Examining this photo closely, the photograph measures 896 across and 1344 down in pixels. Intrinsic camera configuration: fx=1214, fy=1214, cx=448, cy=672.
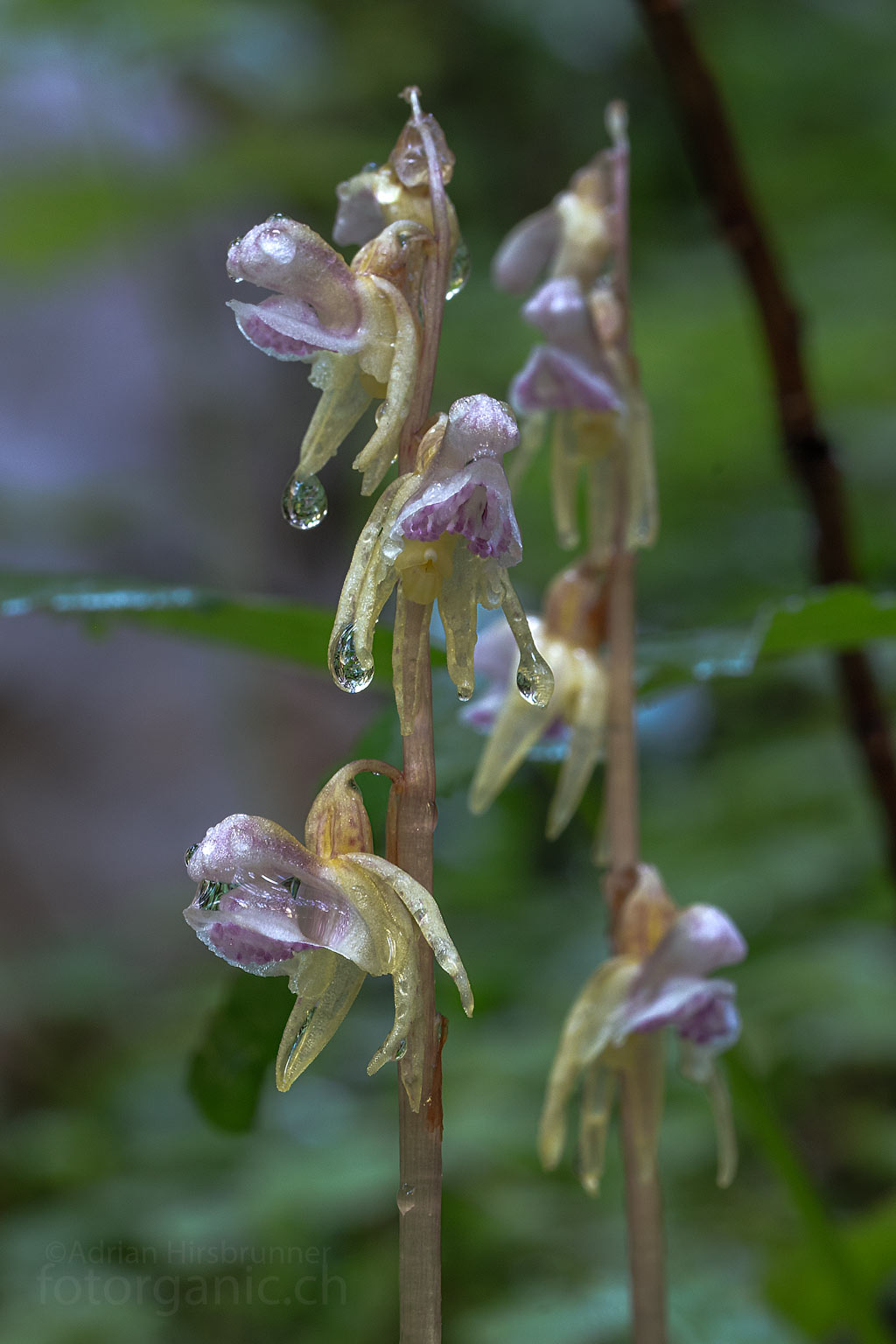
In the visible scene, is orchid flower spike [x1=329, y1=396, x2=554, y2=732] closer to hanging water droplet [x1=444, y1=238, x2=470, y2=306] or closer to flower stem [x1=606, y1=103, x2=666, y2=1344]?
hanging water droplet [x1=444, y1=238, x2=470, y2=306]

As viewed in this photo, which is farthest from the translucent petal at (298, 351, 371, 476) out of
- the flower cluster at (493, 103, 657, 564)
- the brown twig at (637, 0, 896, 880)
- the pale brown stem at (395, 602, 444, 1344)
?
the brown twig at (637, 0, 896, 880)

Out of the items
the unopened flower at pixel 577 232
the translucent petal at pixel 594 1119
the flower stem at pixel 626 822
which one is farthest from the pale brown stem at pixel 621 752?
the unopened flower at pixel 577 232

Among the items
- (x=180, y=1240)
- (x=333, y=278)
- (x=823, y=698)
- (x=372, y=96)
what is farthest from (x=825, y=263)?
(x=333, y=278)

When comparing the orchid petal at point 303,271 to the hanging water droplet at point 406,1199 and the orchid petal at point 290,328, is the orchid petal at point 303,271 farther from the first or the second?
the hanging water droplet at point 406,1199

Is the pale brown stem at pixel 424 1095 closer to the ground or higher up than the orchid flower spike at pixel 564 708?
closer to the ground

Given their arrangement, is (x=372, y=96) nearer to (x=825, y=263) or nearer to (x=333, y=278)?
(x=825, y=263)
